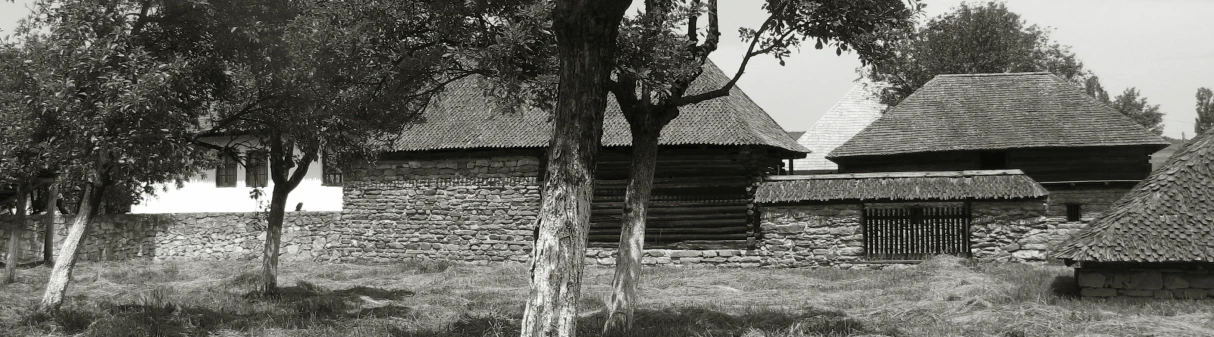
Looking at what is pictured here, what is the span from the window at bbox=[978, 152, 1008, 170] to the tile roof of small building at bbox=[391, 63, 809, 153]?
500 centimetres

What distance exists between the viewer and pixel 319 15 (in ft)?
40.5

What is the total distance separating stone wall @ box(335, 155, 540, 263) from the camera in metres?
23.9

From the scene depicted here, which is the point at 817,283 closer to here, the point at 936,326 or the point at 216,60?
the point at 936,326

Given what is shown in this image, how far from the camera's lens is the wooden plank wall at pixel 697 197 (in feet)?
75.0

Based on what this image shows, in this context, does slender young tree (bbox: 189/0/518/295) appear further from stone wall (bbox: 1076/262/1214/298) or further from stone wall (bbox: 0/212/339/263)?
stone wall (bbox: 0/212/339/263)

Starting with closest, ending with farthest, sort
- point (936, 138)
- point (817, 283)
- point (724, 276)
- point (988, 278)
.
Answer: point (988, 278), point (817, 283), point (724, 276), point (936, 138)

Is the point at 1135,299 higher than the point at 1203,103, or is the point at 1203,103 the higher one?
the point at 1203,103

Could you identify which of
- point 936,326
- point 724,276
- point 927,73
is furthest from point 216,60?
point 927,73

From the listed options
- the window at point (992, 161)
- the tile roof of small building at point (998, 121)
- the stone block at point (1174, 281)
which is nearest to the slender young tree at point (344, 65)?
the stone block at point (1174, 281)

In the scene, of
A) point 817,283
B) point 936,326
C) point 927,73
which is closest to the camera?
point 936,326

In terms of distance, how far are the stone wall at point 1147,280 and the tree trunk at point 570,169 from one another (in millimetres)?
9147

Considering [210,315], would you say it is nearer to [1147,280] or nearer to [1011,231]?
[1147,280]

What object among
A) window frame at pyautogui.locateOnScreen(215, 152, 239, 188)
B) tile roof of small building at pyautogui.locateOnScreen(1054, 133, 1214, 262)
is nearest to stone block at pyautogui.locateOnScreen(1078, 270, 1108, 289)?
tile roof of small building at pyautogui.locateOnScreen(1054, 133, 1214, 262)

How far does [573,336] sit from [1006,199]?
14788 mm
